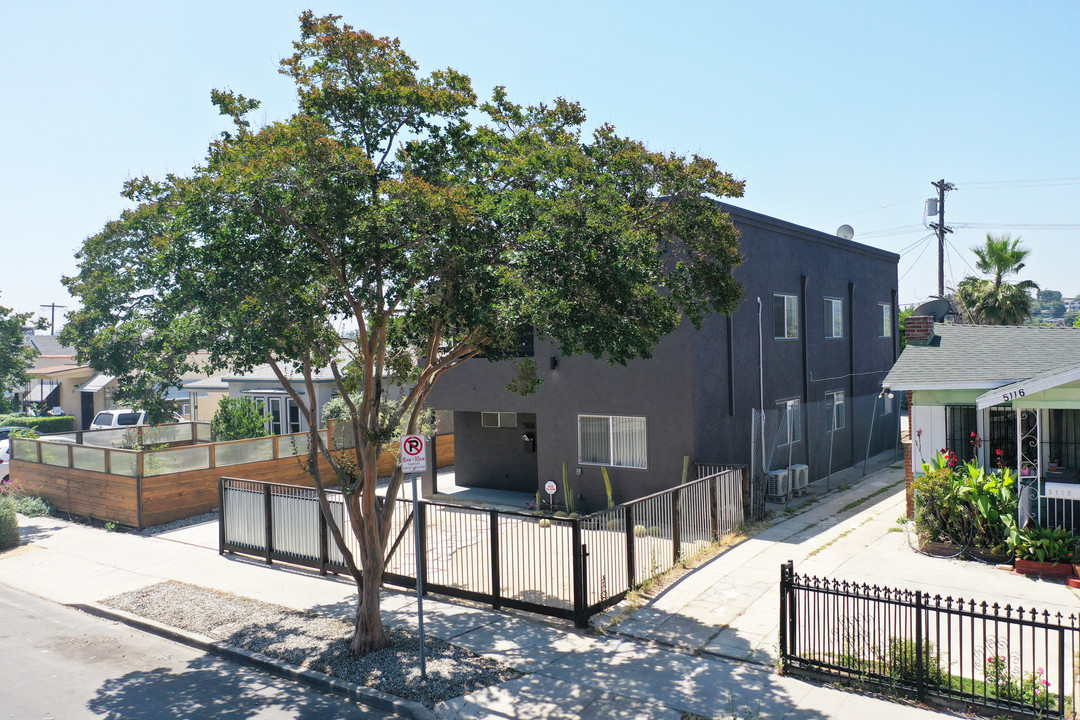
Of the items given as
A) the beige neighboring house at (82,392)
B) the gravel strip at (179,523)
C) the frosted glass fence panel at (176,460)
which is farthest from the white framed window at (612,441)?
the beige neighboring house at (82,392)

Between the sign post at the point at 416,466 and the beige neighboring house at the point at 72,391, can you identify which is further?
the beige neighboring house at the point at 72,391

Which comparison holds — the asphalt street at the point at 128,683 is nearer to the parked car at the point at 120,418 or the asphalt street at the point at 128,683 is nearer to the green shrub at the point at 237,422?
the green shrub at the point at 237,422

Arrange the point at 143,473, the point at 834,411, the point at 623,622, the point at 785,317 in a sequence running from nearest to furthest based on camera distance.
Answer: the point at 623,622
the point at 143,473
the point at 785,317
the point at 834,411

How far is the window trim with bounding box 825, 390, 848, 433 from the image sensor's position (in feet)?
67.0

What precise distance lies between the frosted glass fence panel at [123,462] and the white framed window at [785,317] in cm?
1466

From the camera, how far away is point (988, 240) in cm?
2747

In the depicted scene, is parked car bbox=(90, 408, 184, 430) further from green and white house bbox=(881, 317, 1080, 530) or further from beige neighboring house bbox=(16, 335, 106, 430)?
green and white house bbox=(881, 317, 1080, 530)

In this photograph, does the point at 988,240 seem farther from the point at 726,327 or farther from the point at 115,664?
the point at 115,664

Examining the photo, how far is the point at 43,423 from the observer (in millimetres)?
35781

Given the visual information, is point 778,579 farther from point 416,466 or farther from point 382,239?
point 382,239

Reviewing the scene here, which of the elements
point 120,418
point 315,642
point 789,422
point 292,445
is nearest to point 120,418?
point 120,418

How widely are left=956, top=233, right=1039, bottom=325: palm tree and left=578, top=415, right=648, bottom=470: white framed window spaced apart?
61.8ft

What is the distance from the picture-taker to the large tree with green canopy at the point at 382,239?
8.70 metres

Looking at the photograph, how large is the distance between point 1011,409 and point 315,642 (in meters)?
11.7
